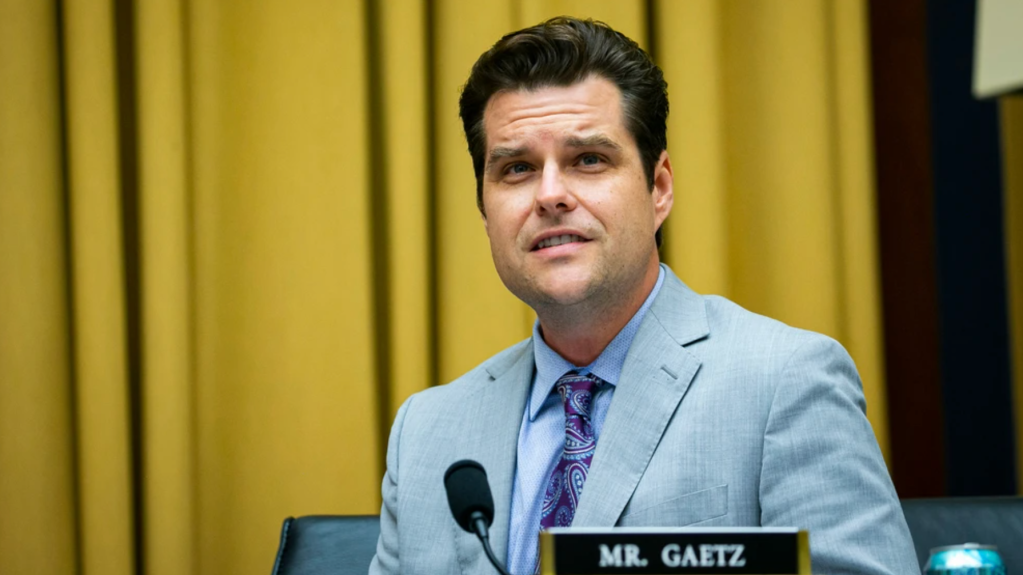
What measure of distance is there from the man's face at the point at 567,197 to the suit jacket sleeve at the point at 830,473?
353 mm

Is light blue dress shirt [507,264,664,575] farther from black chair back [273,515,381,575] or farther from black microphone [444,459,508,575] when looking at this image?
black microphone [444,459,508,575]

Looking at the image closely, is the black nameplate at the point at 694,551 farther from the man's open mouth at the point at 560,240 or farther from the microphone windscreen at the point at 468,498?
the man's open mouth at the point at 560,240

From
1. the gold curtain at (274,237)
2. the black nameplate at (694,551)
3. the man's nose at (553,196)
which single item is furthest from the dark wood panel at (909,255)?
the black nameplate at (694,551)

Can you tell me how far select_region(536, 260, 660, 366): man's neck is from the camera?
1806 millimetres

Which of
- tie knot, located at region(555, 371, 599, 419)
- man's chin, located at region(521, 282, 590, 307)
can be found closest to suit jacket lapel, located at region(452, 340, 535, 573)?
tie knot, located at region(555, 371, 599, 419)

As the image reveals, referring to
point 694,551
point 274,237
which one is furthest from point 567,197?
point 274,237

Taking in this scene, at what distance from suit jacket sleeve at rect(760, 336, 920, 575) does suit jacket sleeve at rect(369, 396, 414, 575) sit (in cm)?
68

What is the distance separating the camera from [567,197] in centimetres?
175

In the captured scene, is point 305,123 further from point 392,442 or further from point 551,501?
point 551,501

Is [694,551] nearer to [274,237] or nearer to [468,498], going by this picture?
[468,498]

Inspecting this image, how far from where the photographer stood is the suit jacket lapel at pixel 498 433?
67.9 inches

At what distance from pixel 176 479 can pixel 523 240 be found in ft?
3.88

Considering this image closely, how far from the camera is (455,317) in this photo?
2.53 metres

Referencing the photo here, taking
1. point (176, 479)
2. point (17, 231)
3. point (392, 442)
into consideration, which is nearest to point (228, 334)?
point (176, 479)
